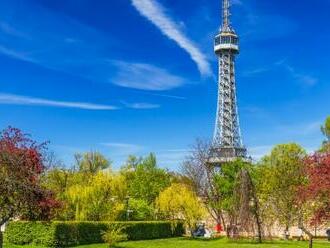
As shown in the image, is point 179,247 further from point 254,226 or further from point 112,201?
point 112,201

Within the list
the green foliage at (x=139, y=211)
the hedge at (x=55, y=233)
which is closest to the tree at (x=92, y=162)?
the green foliage at (x=139, y=211)

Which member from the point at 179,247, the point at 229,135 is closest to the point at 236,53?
the point at 229,135

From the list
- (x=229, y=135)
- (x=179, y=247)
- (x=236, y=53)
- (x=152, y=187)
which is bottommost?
(x=179, y=247)

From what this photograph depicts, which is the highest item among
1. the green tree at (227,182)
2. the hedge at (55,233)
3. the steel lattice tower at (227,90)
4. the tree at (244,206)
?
the steel lattice tower at (227,90)

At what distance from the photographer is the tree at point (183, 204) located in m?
49.3

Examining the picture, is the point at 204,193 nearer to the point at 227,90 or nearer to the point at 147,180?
the point at 147,180

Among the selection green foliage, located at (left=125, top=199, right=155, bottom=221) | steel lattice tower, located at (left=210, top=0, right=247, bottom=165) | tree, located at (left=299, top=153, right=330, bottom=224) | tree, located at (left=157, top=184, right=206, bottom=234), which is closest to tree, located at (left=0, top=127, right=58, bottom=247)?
tree, located at (left=299, top=153, right=330, bottom=224)

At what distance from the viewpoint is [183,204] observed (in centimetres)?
4956

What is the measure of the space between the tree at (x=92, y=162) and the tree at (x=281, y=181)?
871 inches

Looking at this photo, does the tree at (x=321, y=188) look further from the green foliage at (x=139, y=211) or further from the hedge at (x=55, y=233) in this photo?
the green foliage at (x=139, y=211)

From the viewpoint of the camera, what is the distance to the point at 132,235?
45.3 m

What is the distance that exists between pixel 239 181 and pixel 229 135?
7888 centimetres

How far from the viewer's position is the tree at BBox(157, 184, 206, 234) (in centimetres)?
4928

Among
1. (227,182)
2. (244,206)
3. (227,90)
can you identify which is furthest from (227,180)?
(227,90)
